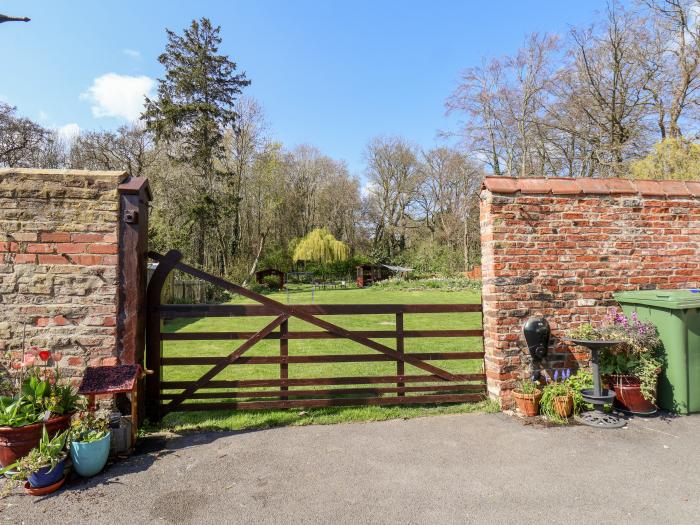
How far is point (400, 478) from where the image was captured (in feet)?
10.2

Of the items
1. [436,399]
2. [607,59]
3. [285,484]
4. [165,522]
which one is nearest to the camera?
[165,522]

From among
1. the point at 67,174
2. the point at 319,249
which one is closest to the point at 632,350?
the point at 67,174

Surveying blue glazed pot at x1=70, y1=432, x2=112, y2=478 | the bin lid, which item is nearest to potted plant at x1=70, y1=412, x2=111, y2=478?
blue glazed pot at x1=70, y1=432, x2=112, y2=478

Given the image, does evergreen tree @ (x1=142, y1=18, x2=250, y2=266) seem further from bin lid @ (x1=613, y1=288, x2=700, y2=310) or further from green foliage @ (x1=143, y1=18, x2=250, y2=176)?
bin lid @ (x1=613, y1=288, x2=700, y2=310)

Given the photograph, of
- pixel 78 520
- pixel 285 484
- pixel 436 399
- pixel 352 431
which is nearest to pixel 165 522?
pixel 78 520

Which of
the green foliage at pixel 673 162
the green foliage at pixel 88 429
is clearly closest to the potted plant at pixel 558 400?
the green foliage at pixel 88 429

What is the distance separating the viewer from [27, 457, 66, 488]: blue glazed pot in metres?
2.90

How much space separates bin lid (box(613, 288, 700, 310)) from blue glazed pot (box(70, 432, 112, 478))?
539cm

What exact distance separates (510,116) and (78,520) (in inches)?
968

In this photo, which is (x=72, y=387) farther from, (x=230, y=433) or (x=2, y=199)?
(x=2, y=199)

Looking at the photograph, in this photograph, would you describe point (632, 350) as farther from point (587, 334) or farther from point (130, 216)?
point (130, 216)

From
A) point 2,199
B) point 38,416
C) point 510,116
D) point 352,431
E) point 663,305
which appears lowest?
point 352,431

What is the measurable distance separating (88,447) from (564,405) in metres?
Answer: 4.38

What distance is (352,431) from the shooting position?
4.02 meters
